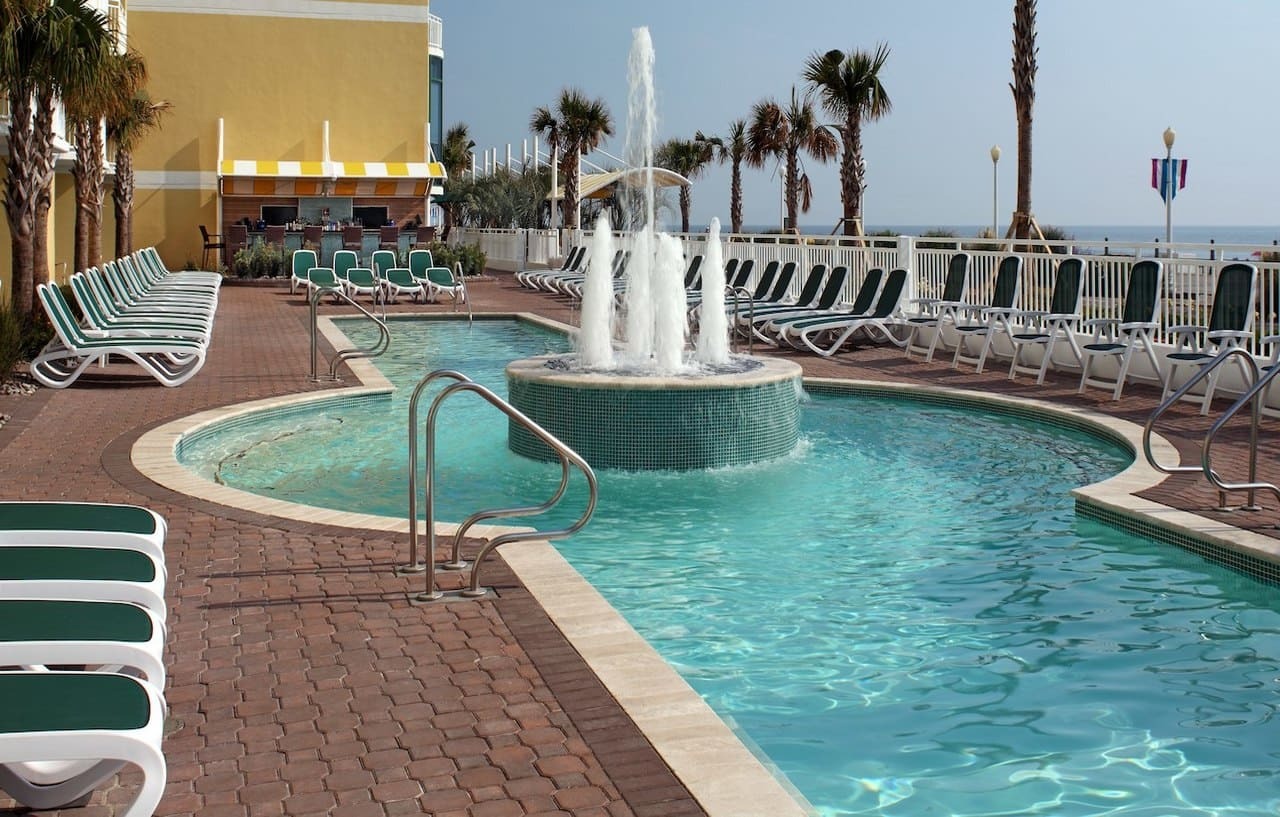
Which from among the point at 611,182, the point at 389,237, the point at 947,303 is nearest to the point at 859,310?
the point at 947,303

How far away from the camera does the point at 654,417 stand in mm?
10086

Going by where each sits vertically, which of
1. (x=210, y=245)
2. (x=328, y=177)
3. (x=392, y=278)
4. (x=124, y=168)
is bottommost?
(x=392, y=278)

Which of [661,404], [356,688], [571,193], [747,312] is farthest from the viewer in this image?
[571,193]

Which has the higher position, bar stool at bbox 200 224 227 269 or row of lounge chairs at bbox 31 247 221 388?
bar stool at bbox 200 224 227 269

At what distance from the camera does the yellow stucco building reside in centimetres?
3684

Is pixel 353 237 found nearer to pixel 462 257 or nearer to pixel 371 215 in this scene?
pixel 462 257

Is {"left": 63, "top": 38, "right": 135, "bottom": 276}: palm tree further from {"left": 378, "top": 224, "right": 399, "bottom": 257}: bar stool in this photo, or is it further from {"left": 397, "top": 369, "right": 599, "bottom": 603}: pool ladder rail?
{"left": 397, "top": 369, "right": 599, "bottom": 603}: pool ladder rail

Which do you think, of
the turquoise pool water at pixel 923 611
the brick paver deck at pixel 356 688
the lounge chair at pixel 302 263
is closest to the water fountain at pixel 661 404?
Result: the turquoise pool water at pixel 923 611

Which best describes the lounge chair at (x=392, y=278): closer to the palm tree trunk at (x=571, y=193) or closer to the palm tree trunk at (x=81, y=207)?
the palm tree trunk at (x=81, y=207)

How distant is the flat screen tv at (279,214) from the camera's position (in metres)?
38.5

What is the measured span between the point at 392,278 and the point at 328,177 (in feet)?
41.2

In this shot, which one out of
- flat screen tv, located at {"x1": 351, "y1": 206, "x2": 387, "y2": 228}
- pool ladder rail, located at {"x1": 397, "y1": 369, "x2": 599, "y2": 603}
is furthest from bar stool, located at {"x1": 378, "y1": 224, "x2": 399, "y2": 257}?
pool ladder rail, located at {"x1": 397, "y1": 369, "x2": 599, "y2": 603}

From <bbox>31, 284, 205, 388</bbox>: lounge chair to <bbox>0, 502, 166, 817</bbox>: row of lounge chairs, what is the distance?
26.4ft

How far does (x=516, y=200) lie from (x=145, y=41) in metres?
26.4
